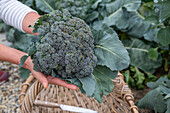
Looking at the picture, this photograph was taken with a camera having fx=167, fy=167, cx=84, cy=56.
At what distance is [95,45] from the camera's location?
1271 mm

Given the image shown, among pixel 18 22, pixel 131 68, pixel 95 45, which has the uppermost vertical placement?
pixel 18 22

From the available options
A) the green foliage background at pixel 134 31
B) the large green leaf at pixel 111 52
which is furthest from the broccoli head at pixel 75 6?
the large green leaf at pixel 111 52

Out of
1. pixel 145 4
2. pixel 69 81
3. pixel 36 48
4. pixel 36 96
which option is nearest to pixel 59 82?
pixel 69 81

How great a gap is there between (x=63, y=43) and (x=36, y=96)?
743 millimetres

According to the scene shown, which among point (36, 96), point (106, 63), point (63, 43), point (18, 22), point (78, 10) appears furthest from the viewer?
point (78, 10)

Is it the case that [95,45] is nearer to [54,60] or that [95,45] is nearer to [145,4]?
[54,60]

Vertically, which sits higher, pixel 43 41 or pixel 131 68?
pixel 43 41

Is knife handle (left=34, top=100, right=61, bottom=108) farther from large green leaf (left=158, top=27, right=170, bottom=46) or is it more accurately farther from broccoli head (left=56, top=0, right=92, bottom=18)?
large green leaf (left=158, top=27, right=170, bottom=46)

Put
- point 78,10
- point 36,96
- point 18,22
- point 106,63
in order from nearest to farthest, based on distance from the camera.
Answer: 1. point 106,63
2. point 18,22
3. point 36,96
4. point 78,10

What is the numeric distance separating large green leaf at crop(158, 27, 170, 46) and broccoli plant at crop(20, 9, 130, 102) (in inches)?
21.8

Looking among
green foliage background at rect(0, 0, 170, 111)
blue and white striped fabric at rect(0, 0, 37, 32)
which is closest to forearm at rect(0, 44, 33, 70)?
blue and white striped fabric at rect(0, 0, 37, 32)

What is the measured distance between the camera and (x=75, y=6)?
1.84 meters

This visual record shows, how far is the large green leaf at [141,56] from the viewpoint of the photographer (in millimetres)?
1831

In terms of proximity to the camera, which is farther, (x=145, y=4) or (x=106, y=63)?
(x=145, y=4)
